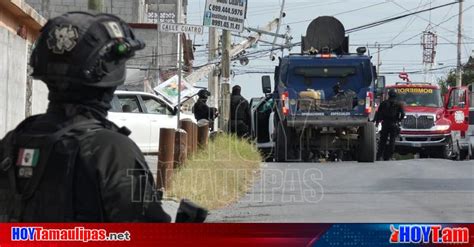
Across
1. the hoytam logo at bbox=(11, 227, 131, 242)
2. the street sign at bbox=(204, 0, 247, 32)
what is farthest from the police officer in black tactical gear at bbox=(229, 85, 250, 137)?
the hoytam logo at bbox=(11, 227, 131, 242)

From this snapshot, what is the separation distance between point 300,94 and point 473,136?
9626mm

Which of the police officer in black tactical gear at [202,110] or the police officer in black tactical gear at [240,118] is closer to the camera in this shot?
the police officer in black tactical gear at [202,110]

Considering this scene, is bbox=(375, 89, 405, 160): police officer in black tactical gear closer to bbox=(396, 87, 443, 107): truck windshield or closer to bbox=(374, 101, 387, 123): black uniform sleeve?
bbox=(374, 101, 387, 123): black uniform sleeve

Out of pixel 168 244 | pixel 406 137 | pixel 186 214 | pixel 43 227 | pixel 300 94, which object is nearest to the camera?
pixel 186 214

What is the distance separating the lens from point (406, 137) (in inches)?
659

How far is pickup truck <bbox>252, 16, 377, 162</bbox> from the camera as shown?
9.74 metres

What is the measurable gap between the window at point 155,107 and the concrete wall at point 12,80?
161 cm

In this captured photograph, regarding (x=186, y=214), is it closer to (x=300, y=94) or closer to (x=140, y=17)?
(x=140, y=17)

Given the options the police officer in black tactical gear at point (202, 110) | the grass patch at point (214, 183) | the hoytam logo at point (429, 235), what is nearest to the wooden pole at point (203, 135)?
the police officer in black tactical gear at point (202, 110)

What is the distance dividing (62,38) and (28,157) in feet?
1.21

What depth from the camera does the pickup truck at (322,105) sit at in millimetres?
9742

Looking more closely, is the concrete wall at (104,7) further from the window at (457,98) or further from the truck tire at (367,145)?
the window at (457,98)

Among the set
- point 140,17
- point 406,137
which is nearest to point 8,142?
point 140,17

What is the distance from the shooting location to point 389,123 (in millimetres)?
12102
